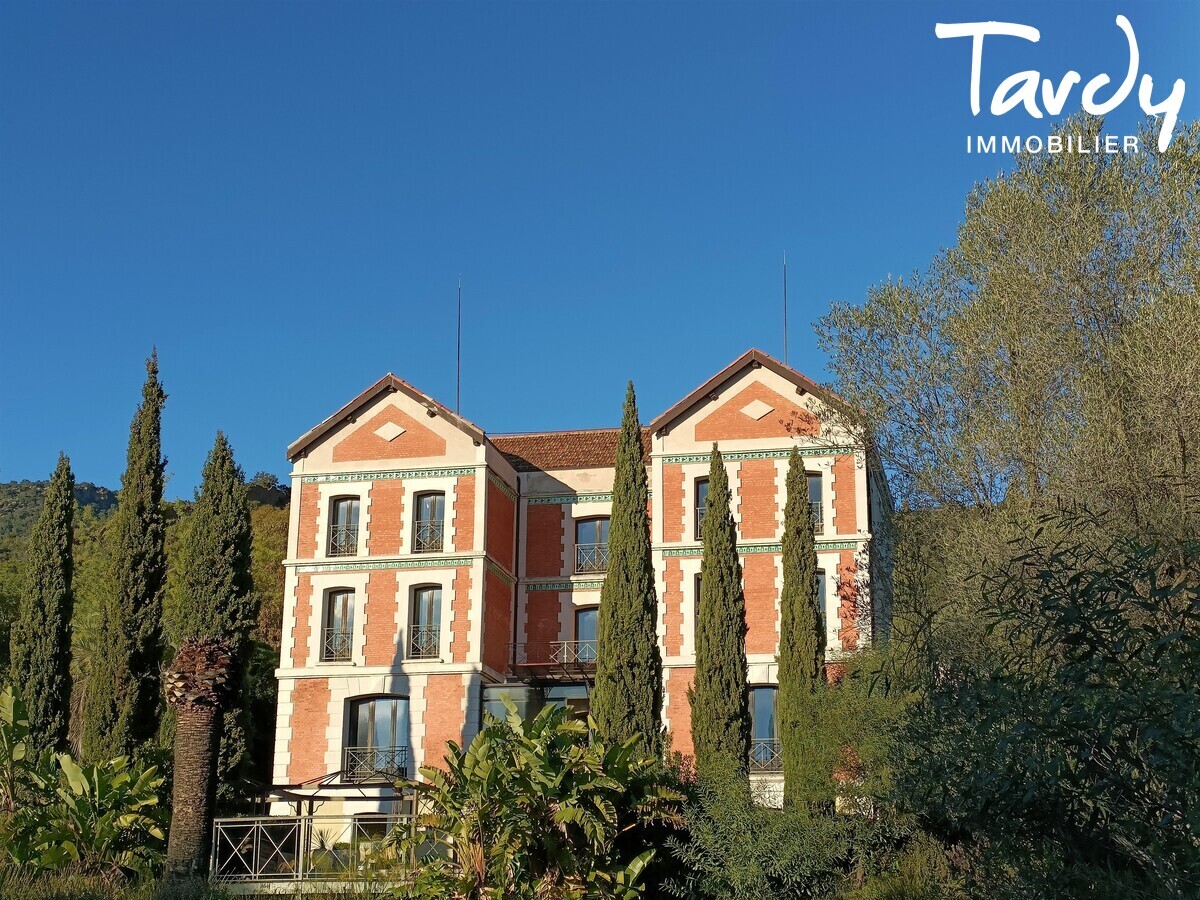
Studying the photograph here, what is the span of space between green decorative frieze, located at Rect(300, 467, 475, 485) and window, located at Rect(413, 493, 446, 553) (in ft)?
1.66

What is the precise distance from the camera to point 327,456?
33500 mm

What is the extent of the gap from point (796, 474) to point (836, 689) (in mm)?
4743

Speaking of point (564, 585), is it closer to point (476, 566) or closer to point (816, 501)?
point (476, 566)

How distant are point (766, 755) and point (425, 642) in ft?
26.3

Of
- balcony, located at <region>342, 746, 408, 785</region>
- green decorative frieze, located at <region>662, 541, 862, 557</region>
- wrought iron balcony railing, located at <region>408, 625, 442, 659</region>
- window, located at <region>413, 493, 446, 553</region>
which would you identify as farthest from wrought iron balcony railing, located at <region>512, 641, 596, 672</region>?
balcony, located at <region>342, 746, 408, 785</region>

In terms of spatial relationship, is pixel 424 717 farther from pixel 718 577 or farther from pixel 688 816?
pixel 688 816

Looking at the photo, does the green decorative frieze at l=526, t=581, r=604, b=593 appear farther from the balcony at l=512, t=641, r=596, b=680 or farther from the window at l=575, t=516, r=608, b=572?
the balcony at l=512, t=641, r=596, b=680

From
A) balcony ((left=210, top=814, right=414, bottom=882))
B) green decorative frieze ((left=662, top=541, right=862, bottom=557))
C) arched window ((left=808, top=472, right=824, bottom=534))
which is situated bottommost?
balcony ((left=210, top=814, right=414, bottom=882))

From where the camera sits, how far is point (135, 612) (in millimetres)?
28250

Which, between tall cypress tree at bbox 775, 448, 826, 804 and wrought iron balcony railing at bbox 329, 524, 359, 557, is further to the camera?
wrought iron balcony railing at bbox 329, 524, 359, 557

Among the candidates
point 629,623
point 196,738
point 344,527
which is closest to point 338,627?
point 344,527

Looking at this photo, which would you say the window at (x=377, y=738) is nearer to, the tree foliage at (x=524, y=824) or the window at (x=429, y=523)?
the window at (x=429, y=523)

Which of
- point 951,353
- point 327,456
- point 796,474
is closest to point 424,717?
point 327,456

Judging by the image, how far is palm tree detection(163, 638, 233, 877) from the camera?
2108cm
